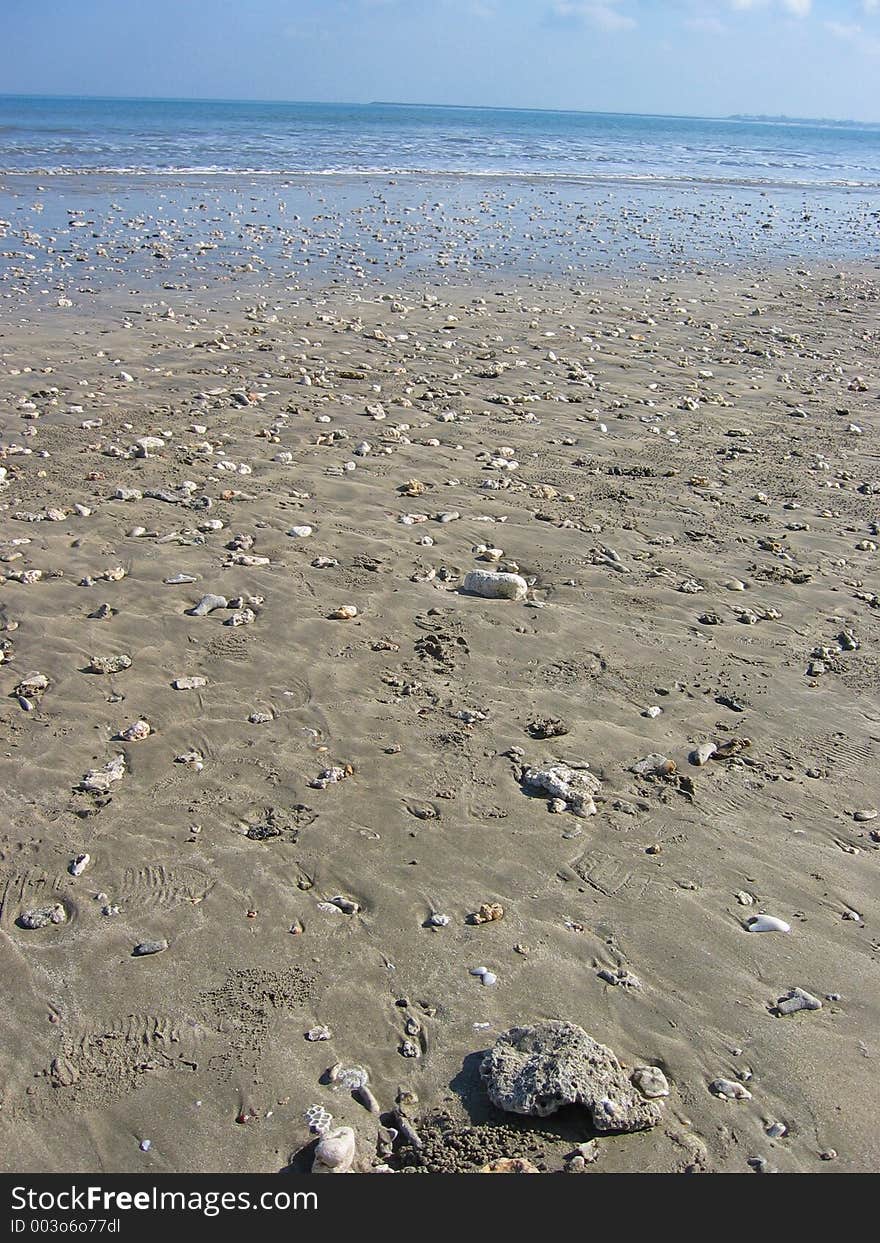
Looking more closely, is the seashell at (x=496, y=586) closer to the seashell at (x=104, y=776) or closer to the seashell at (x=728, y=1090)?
the seashell at (x=104, y=776)

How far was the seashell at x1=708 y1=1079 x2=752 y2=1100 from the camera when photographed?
3271 mm

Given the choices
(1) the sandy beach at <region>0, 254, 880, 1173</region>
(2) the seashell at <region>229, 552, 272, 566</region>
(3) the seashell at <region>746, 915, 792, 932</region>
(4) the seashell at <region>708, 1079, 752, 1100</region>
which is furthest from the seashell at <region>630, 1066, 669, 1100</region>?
(2) the seashell at <region>229, 552, 272, 566</region>

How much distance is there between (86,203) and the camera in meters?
23.6

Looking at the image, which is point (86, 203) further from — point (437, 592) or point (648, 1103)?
point (648, 1103)

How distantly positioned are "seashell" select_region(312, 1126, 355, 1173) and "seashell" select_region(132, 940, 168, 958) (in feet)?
3.46

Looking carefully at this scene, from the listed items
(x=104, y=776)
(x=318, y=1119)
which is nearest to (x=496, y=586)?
(x=104, y=776)

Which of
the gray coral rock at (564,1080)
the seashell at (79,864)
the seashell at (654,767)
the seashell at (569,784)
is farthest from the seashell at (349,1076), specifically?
the seashell at (654,767)

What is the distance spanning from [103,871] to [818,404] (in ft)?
30.9

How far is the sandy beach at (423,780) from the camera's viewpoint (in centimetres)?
328

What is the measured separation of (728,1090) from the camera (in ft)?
10.8

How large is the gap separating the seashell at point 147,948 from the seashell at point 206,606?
2.57 m

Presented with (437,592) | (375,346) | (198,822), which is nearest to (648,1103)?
(198,822)

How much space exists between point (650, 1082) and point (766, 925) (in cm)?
99

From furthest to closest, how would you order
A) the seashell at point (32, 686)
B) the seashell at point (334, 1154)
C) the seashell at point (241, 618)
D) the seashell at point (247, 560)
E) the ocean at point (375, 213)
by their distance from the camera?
the ocean at point (375, 213) → the seashell at point (247, 560) → the seashell at point (241, 618) → the seashell at point (32, 686) → the seashell at point (334, 1154)
